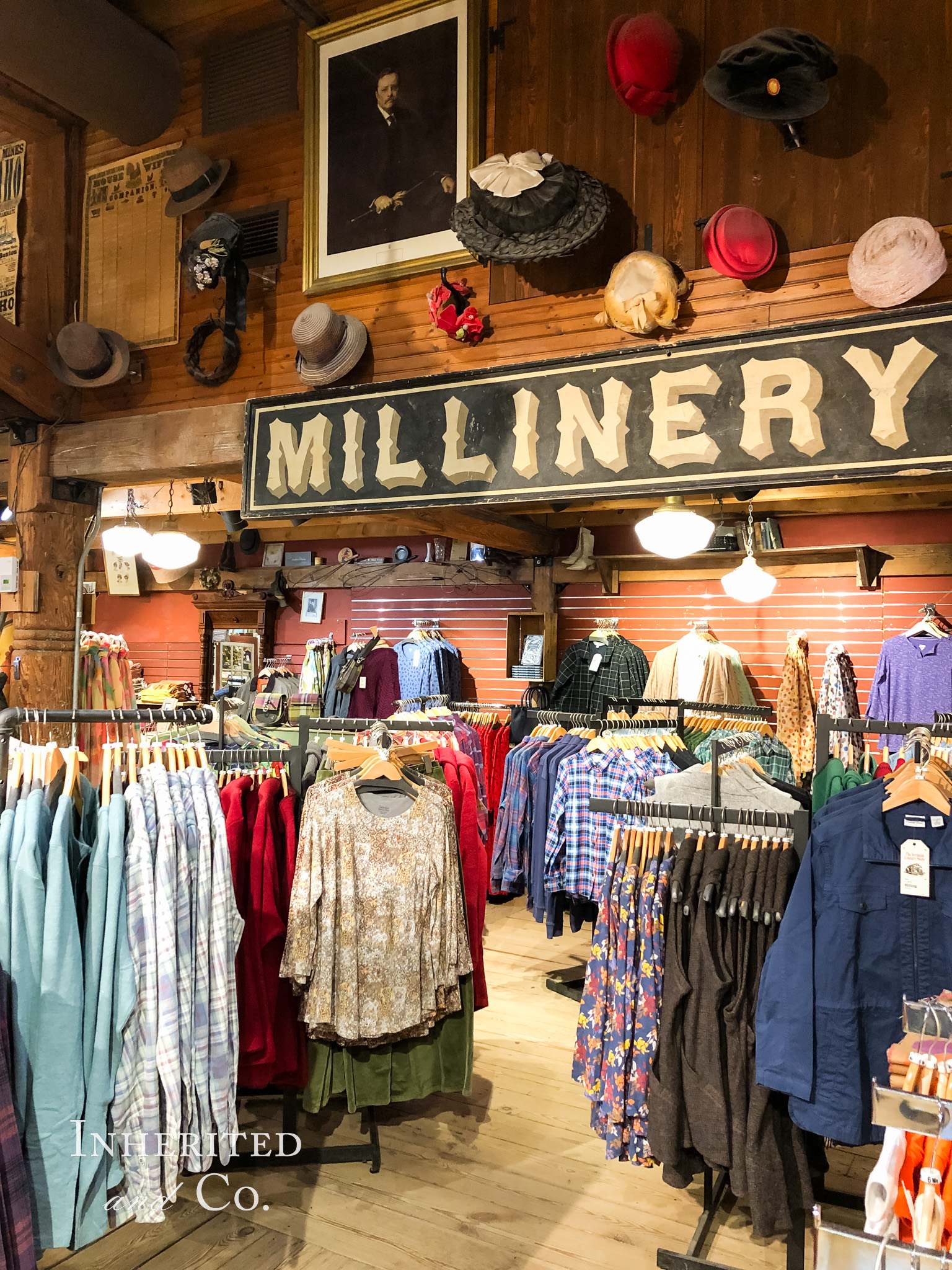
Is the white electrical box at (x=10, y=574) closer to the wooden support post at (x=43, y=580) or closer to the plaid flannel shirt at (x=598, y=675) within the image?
the wooden support post at (x=43, y=580)

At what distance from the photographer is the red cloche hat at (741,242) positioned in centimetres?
359

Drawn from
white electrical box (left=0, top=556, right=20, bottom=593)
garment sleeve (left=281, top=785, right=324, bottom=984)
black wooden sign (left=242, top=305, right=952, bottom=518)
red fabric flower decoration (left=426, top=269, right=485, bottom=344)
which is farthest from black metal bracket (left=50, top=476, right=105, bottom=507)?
garment sleeve (left=281, top=785, right=324, bottom=984)

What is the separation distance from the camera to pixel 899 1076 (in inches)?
48.0

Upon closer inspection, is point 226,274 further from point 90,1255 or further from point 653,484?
point 90,1255

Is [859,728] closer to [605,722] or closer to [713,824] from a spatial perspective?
[713,824]

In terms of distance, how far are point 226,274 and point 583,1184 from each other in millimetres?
4652

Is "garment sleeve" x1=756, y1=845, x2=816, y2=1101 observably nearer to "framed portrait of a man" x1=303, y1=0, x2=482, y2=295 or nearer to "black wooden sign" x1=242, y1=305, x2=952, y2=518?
"black wooden sign" x1=242, y1=305, x2=952, y2=518

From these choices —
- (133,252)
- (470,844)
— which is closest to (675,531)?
(470,844)

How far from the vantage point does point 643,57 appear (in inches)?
148

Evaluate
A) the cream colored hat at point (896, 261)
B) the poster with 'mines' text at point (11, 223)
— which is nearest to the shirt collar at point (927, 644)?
the cream colored hat at point (896, 261)

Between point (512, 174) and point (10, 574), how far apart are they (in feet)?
12.9

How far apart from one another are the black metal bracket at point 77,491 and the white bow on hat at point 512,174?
331 centimetres

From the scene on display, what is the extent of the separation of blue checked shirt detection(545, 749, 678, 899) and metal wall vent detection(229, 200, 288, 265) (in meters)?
3.34

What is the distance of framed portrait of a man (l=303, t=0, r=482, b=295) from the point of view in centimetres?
450
